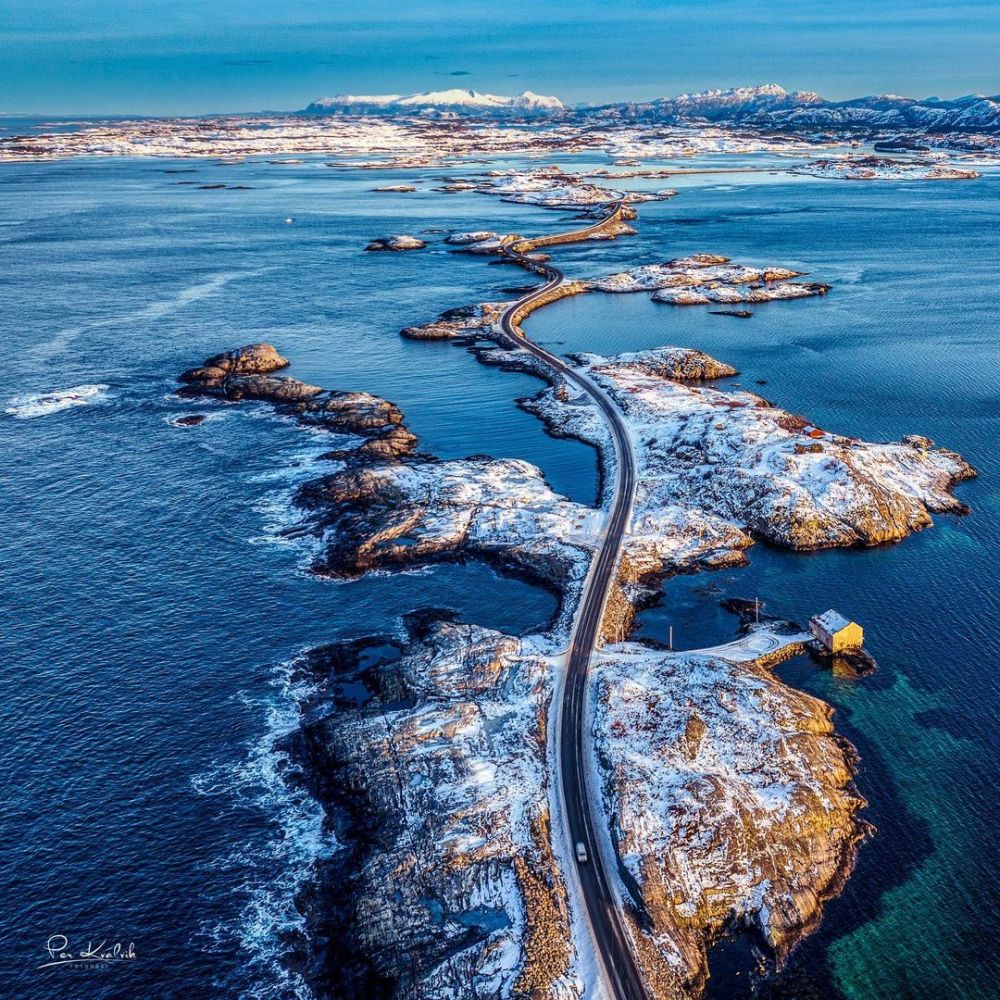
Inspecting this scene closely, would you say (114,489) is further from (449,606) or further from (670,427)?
(670,427)

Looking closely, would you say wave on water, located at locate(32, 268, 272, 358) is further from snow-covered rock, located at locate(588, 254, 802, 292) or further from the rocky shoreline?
snow-covered rock, located at locate(588, 254, 802, 292)

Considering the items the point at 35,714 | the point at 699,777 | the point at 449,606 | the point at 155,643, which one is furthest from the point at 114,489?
the point at 699,777

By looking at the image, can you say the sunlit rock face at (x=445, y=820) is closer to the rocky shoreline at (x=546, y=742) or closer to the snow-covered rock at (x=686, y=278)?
the rocky shoreline at (x=546, y=742)

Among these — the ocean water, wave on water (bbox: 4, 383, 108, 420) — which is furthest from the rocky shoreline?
wave on water (bbox: 4, 383, 108, 420)

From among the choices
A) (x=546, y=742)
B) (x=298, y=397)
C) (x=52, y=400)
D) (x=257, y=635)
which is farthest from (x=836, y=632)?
(x=52, y=400)

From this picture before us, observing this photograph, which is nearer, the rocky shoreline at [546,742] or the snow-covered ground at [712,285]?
the rocky shoreline at [546,742]

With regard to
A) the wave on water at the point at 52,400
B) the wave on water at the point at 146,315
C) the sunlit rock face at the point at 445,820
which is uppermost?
the sunlit rock face at the point at 445,820
